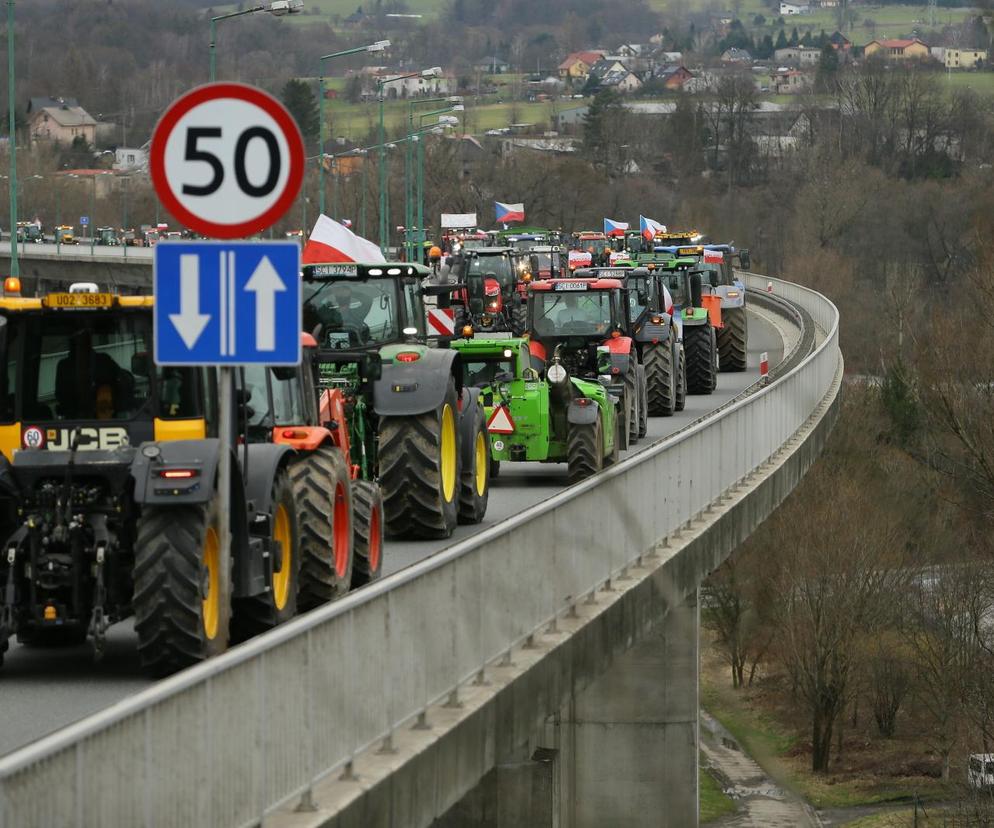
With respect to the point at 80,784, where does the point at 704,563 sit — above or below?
below

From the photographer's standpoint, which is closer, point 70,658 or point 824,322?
point 70,658

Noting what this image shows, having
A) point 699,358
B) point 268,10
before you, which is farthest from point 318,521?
point 699,358

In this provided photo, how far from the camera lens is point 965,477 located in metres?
55.8

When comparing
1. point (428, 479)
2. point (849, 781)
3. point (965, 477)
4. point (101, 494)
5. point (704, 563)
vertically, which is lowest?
point (849, 781)

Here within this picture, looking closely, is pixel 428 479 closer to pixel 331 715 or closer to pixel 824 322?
pixel 331 715

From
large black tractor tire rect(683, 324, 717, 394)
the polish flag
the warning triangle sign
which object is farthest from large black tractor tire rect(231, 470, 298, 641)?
large black tractor tire rect(683, 324, 717, 394)

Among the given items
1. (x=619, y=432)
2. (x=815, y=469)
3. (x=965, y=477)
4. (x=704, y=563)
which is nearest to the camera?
(x=704, y=563)

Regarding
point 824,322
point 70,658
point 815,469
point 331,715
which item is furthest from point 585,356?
point 815,469

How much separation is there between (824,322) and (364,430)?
142ft

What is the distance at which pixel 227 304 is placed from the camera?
397 inches

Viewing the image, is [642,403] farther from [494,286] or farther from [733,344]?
[733,344]

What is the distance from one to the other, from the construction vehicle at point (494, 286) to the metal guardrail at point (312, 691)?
2690cm

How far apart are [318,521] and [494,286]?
31.9 metres

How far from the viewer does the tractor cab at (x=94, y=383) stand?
13.3m
